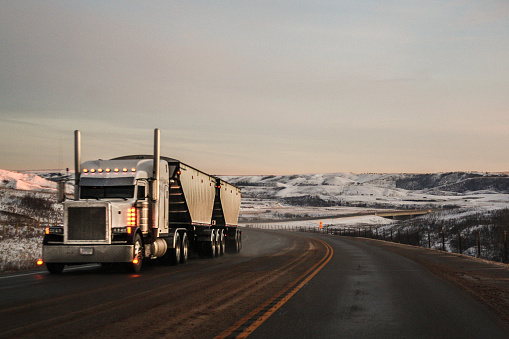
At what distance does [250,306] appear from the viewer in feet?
34.6

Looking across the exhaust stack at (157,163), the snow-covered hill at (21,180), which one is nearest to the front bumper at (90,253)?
the exhaust stack at (157,163)

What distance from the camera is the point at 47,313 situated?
978cm

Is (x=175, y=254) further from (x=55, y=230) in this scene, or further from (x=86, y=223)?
(x=55, y=230)

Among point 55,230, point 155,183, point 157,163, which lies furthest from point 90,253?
point 157,163

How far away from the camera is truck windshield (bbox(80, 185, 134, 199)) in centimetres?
1833

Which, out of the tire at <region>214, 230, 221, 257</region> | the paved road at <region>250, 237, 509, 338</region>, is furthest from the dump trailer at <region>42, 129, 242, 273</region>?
the paved road at <region>250, 237, 509, 338</region>

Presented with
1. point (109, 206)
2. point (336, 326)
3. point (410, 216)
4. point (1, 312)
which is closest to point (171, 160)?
point (109, 206)

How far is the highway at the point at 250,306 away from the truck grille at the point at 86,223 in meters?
1.24

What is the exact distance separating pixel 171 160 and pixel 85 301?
11.3 metres

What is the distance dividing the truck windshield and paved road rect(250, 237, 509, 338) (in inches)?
265

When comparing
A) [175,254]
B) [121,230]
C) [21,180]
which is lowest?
[175,254]

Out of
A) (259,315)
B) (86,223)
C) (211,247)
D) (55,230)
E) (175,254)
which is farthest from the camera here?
(211,247)

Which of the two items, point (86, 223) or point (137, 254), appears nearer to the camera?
point (86, 223)

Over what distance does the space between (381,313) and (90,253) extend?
32.7ft
